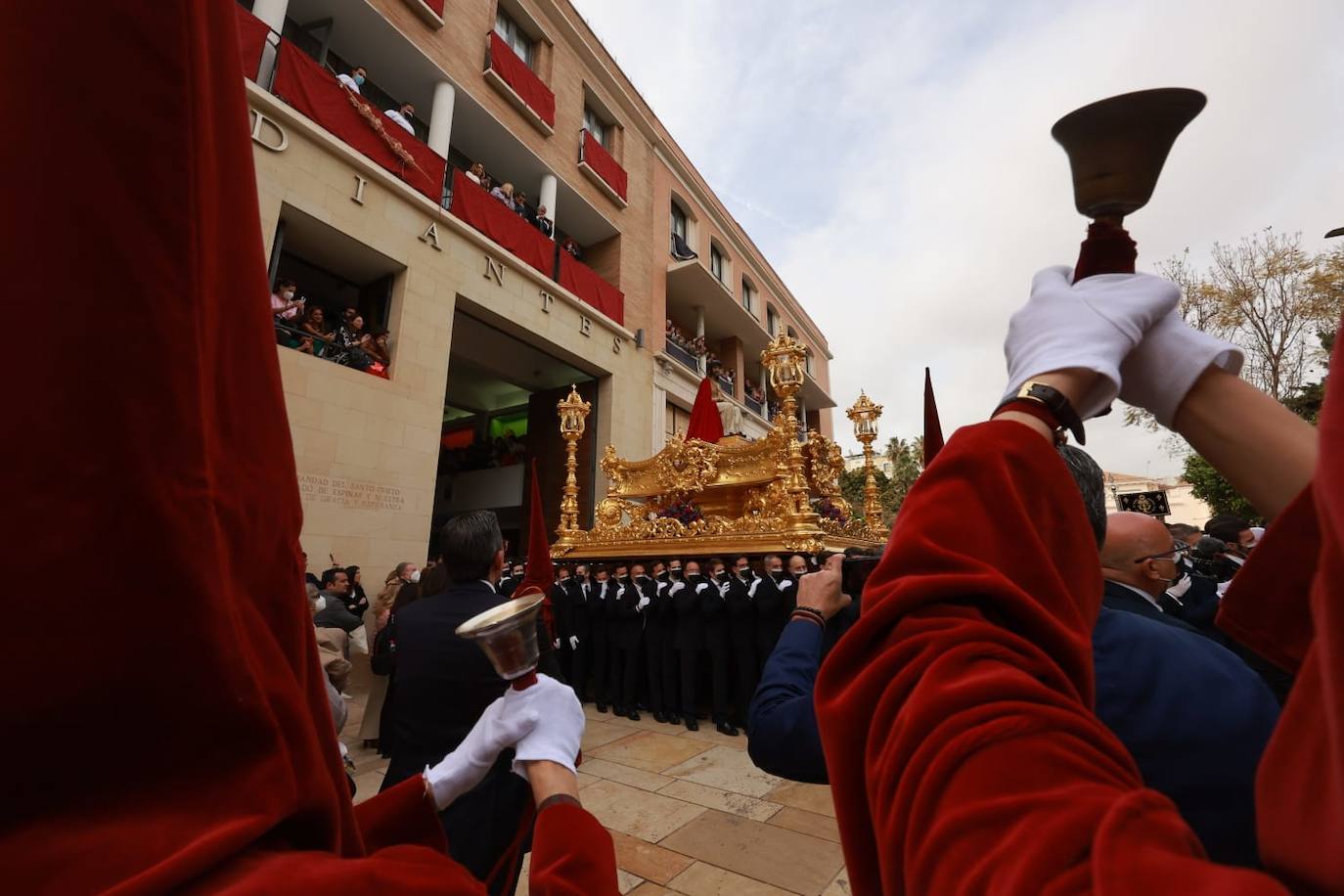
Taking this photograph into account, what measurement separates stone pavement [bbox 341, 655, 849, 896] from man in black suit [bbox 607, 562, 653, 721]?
1209 millimetres

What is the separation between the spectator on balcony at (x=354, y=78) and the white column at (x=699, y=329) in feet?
34.5

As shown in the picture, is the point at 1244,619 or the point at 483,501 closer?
the point at 1244,619

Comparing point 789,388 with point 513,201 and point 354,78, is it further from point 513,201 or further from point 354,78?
point 354,78

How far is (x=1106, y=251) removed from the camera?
786 millimetres

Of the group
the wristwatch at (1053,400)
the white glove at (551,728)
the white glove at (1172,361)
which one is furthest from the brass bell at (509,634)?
the white glove at (1172,361)

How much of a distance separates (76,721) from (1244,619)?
3.41 feet

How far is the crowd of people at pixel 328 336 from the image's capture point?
28.1ft

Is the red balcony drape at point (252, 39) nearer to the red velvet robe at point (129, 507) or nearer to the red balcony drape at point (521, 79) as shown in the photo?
the red balcony drape at point (521, 79)

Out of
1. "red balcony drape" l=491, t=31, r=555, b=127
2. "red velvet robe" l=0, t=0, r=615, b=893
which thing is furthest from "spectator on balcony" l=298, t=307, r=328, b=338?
"red velvet robe" l=0, t=0, r=615, b=893

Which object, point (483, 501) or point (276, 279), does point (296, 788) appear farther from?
point (483, 501)

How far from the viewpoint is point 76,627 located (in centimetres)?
43

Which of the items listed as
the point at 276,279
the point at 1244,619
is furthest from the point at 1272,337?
the point at 276,279

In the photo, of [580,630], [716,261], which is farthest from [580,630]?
[716,261]

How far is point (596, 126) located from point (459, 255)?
322 inches
